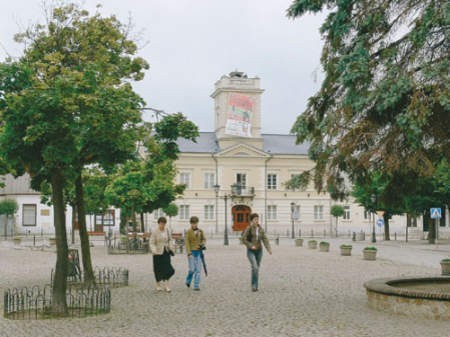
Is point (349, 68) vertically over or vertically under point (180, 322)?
over

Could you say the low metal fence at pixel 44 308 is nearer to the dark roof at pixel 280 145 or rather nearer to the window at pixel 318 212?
the dark roof at pixel 280 145

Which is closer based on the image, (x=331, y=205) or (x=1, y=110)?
(x=1, y=110)

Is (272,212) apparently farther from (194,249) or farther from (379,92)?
(379,92)

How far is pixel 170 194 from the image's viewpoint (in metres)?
36.2

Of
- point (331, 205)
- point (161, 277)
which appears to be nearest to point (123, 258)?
point (161, 277)

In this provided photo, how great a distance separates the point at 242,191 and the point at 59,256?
54527mm

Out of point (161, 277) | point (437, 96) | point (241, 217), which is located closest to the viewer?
point (437, 96)

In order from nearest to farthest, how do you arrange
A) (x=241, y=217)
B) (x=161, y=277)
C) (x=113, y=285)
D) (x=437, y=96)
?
(x=437, y=96)
(x=161, y=277)
(x=113, y=285)
(x=241, y=217)

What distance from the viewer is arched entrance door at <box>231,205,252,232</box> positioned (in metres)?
65.6

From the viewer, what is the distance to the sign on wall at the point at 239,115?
6612 cm

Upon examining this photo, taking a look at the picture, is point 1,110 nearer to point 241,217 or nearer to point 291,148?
point 241,217

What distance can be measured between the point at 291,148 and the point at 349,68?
194ft

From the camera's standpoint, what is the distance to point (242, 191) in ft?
217

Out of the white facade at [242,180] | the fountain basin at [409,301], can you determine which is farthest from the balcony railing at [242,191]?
the fountain basin at [409,301]
